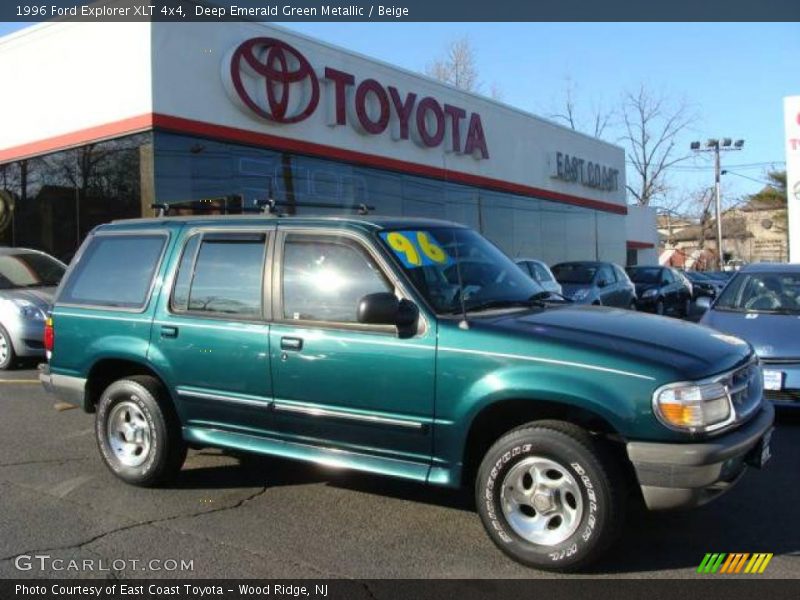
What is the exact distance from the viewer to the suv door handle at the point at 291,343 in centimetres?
447

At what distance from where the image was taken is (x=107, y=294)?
18.0 ft

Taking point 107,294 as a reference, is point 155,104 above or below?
above

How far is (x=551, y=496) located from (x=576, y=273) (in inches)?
512

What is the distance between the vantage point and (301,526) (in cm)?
446

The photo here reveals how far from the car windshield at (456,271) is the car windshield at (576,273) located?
11.3 m

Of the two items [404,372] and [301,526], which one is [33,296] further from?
[404,372]

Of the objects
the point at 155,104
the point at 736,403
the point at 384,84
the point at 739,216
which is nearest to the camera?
the point at 736,403

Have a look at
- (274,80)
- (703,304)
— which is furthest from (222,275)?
(274,80)

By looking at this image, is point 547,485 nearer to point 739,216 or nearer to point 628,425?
point 628,425

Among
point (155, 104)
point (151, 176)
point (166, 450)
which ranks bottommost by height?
point (166, 450)

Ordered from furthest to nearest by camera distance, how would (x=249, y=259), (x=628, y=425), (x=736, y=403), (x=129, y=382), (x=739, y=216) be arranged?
1. (x=739, y=216)
2. (x=129, y=382)
3. (x=249, y=259)
4. (x=736, y=403)
5. (x=628, y=425)

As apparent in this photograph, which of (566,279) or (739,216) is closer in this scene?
(566,279)

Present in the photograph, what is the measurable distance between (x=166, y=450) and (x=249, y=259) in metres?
1.42
